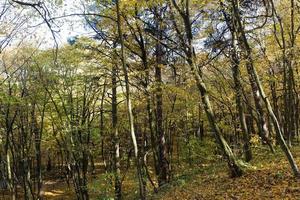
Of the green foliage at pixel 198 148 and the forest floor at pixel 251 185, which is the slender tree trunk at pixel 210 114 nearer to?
the forest floor at pixel 251 185

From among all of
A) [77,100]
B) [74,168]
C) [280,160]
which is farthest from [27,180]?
[280,160]

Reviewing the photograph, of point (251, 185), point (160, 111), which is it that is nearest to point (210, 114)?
point (251, 185)

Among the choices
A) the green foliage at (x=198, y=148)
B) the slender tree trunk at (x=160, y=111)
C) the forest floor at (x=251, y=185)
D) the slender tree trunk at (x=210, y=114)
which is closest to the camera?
the forest floor at (x=251, y=185)

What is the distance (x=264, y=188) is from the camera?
1007 centimetres

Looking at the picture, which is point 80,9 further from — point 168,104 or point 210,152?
point 210,152

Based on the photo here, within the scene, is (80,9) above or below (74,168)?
above

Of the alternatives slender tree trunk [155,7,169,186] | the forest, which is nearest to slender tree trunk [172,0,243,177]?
the forest

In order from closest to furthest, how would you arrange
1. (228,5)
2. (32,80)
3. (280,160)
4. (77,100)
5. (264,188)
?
(264,188) < (228,5) < (280,160) < (32,80) < (77,100)

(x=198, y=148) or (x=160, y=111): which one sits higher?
(x=160, y=111)

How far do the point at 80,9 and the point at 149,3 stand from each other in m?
2.91

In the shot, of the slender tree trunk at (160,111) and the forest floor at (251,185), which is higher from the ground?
the slender tree trunk at (160,111)

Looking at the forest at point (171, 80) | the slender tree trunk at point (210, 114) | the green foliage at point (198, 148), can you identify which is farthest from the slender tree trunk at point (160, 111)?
the green foliage at point (198, 148)

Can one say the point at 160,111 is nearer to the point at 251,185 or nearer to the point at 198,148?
the point at 251,185

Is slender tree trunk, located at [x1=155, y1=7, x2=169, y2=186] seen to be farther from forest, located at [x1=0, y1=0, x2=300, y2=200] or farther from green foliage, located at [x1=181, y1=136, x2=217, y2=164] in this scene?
green foliage, located at [x1=181, y1=136, x2=217, y2=164]
